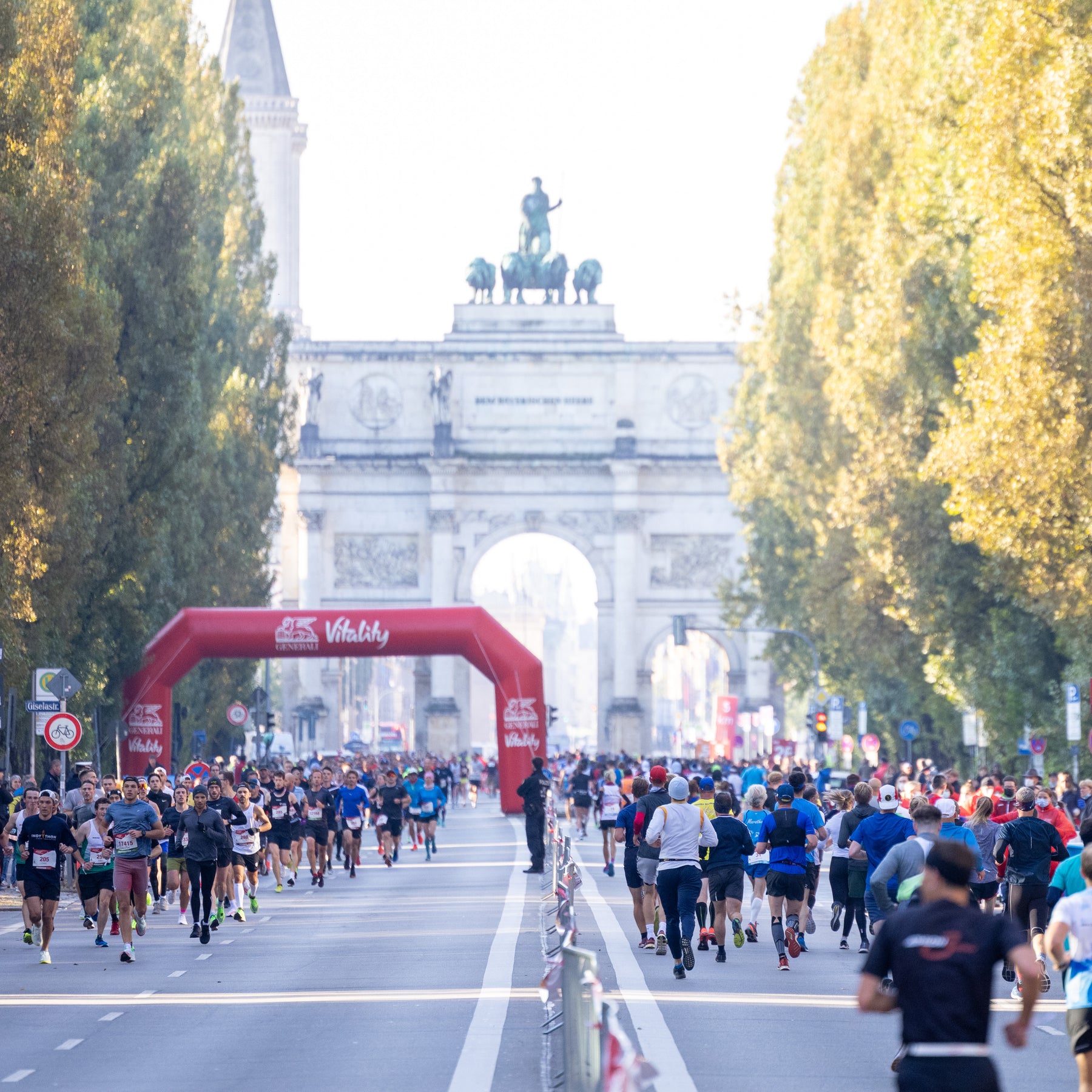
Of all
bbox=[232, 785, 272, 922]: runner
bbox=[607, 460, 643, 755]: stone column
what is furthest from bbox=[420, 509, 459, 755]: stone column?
bbox=[232, 785, 272, 922]: runner

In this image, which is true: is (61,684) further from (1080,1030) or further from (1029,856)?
(1080,1030)

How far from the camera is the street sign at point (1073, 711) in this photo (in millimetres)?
31594

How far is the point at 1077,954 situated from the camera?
10500 mm

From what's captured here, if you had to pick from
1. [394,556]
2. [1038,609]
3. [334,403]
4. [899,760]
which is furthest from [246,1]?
[1038,609]

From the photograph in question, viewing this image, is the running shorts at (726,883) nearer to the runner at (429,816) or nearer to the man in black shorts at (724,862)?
the man in black shorts at (724,862)

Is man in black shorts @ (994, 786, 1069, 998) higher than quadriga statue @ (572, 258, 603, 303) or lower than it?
lower

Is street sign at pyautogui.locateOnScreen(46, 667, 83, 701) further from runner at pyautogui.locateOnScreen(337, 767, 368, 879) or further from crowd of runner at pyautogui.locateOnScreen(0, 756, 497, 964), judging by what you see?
runner at pyautogui.locateOnScreen(337, 767, 368, 879)

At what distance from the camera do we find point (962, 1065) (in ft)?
25.0

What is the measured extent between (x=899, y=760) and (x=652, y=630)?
36.8m

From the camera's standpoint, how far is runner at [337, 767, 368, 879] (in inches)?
1337

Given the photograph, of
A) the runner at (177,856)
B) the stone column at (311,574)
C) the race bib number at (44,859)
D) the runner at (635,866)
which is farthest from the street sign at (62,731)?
the stone column at (311,574)

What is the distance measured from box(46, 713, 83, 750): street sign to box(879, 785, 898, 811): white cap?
1343 centimetres

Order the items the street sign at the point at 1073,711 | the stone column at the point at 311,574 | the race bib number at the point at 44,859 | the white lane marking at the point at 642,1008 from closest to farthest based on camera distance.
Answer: the white lane marking at the point at 642,1008 → the race bib number at the point at 44,859 → the street sign at the point at 1073,711 → the stone column at the point at 311,574

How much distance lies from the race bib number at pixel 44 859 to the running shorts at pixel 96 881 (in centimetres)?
123
